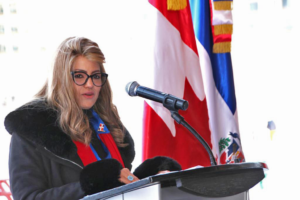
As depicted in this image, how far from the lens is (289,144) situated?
3273mm

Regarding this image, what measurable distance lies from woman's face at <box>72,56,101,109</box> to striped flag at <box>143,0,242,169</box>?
2.25 feet

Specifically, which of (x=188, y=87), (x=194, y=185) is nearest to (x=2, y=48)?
(x=188, y=87)

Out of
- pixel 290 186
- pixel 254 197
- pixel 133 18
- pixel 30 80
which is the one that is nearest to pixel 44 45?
pixel 30 80

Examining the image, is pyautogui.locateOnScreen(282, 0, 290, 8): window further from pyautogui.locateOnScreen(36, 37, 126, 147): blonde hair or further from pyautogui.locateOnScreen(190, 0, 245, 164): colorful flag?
pyautogui.locateOnScreen(36, 37, 126, 147): blonde hair

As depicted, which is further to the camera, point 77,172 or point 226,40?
point 226,40

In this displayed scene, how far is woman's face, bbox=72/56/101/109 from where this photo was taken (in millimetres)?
1694

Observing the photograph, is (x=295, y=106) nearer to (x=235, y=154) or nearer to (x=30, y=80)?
(x=235, y=154)

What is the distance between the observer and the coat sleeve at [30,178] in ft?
4.43

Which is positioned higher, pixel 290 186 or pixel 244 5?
pixel 244 5

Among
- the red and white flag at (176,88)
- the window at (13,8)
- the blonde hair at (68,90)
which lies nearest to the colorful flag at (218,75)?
the red and white flag at (176,88)

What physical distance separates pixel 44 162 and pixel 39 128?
131mm

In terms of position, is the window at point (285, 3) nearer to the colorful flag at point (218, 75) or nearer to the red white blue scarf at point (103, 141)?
the colorful flag at point (218, 75)

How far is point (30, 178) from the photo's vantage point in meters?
1.40

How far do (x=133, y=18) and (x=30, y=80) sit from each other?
Result: 2.83 feet
